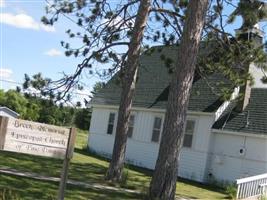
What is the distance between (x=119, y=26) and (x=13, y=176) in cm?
748

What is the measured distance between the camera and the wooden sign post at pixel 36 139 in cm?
923

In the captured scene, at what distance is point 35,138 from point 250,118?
16412mm

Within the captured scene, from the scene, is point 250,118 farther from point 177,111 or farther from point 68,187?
point 68,187

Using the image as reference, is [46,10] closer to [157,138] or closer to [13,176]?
[13,176]

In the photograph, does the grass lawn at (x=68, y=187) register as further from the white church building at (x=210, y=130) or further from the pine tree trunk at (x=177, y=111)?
the white church building at (x=210, y=130)

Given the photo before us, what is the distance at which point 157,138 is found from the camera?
2878 centimetres

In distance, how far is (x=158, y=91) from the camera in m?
30.2

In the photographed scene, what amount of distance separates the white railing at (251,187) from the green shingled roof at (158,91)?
5.35m

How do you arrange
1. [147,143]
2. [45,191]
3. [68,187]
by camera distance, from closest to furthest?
[45,191] → [68,187] → [147,143]

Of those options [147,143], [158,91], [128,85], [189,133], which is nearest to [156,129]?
[147,143]

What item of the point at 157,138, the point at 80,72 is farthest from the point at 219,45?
the point at 157,138

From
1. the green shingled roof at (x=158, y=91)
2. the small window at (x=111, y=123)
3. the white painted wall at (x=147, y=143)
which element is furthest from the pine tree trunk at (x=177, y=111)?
the small window at (x=111, y=123)

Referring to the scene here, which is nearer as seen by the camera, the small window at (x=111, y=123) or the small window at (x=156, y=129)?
the small window at (x=156, y=129)

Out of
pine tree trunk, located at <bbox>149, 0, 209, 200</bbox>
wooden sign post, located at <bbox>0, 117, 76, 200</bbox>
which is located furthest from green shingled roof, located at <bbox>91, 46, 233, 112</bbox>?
wooden sign post, located at <bbox>0, 117, 76, 200</bbox>
